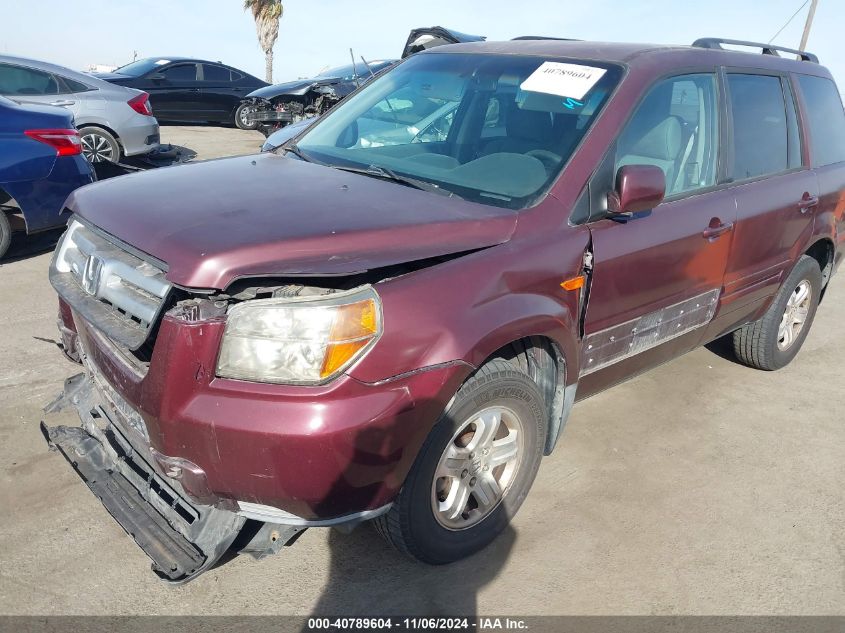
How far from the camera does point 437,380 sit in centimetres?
233

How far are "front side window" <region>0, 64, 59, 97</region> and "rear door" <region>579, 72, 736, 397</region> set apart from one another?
26.1ft

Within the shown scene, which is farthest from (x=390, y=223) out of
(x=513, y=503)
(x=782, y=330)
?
(x=782, y=330)

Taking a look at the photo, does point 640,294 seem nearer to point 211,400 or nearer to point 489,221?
point 489,221

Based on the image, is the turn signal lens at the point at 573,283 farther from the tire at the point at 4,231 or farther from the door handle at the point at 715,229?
the tire at the point at 4,231

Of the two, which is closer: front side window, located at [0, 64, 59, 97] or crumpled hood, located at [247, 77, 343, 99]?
front side window, located at [0, 64, 59, 97]

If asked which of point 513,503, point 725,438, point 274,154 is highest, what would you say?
point 274,154

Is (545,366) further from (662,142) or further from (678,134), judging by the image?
(678,134)

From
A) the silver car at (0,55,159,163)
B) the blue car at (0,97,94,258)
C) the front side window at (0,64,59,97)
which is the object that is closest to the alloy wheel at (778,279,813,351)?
the blue car at (0,97,94,258)

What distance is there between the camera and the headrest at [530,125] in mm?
3137

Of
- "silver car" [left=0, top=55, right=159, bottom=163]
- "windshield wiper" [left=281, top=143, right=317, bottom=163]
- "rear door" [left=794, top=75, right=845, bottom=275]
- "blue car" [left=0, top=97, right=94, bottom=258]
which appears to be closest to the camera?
"windshield wiper" [left=281, top=143, right=317, bottom=163]

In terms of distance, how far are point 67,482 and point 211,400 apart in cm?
142

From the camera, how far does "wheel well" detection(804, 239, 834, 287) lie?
4691 millimetres

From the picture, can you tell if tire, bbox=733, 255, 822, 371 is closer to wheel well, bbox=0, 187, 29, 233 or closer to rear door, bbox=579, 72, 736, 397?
rear door, bbox=579, 72, 736, 397

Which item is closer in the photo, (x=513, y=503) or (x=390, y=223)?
(x=390, y=223)
